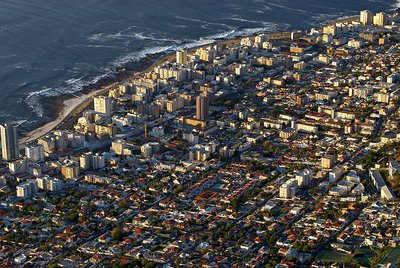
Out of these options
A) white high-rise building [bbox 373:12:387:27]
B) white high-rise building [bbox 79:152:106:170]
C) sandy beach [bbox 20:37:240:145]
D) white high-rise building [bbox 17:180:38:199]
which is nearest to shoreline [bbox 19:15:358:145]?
sandy beach [bbox 20:37:240:145]

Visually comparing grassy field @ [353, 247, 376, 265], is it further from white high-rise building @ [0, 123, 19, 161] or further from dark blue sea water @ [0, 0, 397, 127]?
dark blue sea water @ [0, 0, 397, 127]

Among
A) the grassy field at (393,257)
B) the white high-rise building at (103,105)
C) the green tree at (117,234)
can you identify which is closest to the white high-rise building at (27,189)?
the green tree at (117,234)

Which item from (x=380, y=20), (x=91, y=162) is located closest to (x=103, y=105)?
(x=91, y=162)

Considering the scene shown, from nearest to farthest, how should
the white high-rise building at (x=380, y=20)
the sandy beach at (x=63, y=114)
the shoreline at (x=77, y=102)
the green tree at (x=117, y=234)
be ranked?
the green tree at (x=117, y=234) < the sandy beach at (x=63, y=114) < the shoreline at (x=77, y=102) < the white high-rise building at (x=380, y=20)

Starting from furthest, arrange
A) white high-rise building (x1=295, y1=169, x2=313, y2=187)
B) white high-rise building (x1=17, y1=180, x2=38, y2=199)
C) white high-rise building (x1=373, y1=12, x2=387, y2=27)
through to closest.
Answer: white high-rise building (x1=373, y1=12, x2=387, y2=27) < white high-rise building (x1=295, y1=169, x2=313, y2=187) < white high-rise building (x1=17, y1=180, x2=38, y2=199)

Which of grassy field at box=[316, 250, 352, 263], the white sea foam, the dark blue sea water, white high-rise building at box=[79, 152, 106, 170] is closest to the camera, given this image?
grassy field at box=[316, 250, 352, 263]

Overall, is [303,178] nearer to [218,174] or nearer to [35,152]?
[218,174]

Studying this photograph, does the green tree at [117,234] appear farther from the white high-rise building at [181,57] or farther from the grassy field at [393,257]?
the white high-rise building at [181,57]
